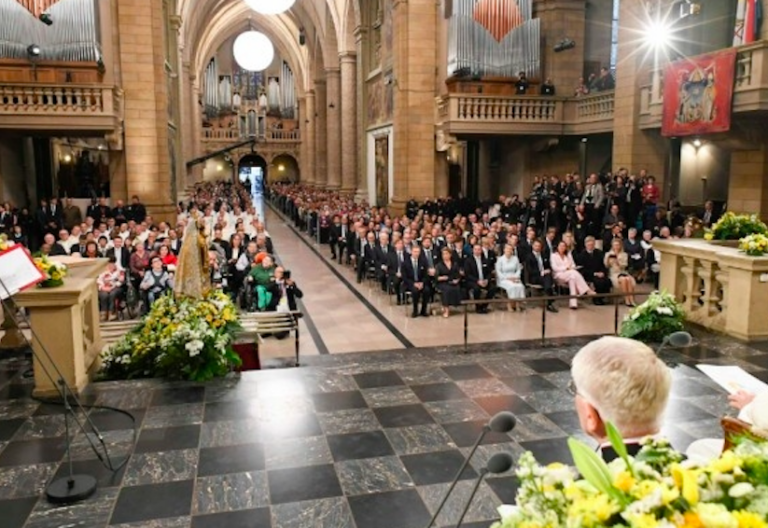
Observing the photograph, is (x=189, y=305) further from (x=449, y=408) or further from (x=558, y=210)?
(x=558, y=210)

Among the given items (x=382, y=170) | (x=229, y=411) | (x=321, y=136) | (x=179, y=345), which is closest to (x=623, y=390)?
(x=229, y=411)

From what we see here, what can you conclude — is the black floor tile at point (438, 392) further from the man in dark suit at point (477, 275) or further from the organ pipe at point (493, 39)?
the organ pipe at point (493, 39)

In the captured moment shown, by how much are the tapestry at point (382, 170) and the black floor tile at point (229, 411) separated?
20611 mm

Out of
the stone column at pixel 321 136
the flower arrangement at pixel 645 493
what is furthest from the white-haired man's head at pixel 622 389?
the stone column at pixel 321 136

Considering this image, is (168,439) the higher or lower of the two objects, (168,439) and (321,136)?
the lower

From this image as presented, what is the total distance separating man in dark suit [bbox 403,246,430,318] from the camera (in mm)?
11711

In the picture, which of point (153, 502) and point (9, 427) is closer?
point (153, 502)

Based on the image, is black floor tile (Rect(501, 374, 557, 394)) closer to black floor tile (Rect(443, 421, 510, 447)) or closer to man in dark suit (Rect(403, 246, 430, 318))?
black floor tile (Rect(443, 421, 510, 447))

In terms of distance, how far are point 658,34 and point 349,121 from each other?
789 inches

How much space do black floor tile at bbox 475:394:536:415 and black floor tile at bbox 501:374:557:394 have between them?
0.22 m

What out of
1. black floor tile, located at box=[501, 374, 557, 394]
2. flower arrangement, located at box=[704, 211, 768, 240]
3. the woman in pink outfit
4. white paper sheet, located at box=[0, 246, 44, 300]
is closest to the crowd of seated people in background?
the woman in pink outfit

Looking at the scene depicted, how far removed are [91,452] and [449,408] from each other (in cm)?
283

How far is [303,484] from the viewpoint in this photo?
14.5 ft

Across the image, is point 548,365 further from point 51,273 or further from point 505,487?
point 51,273
